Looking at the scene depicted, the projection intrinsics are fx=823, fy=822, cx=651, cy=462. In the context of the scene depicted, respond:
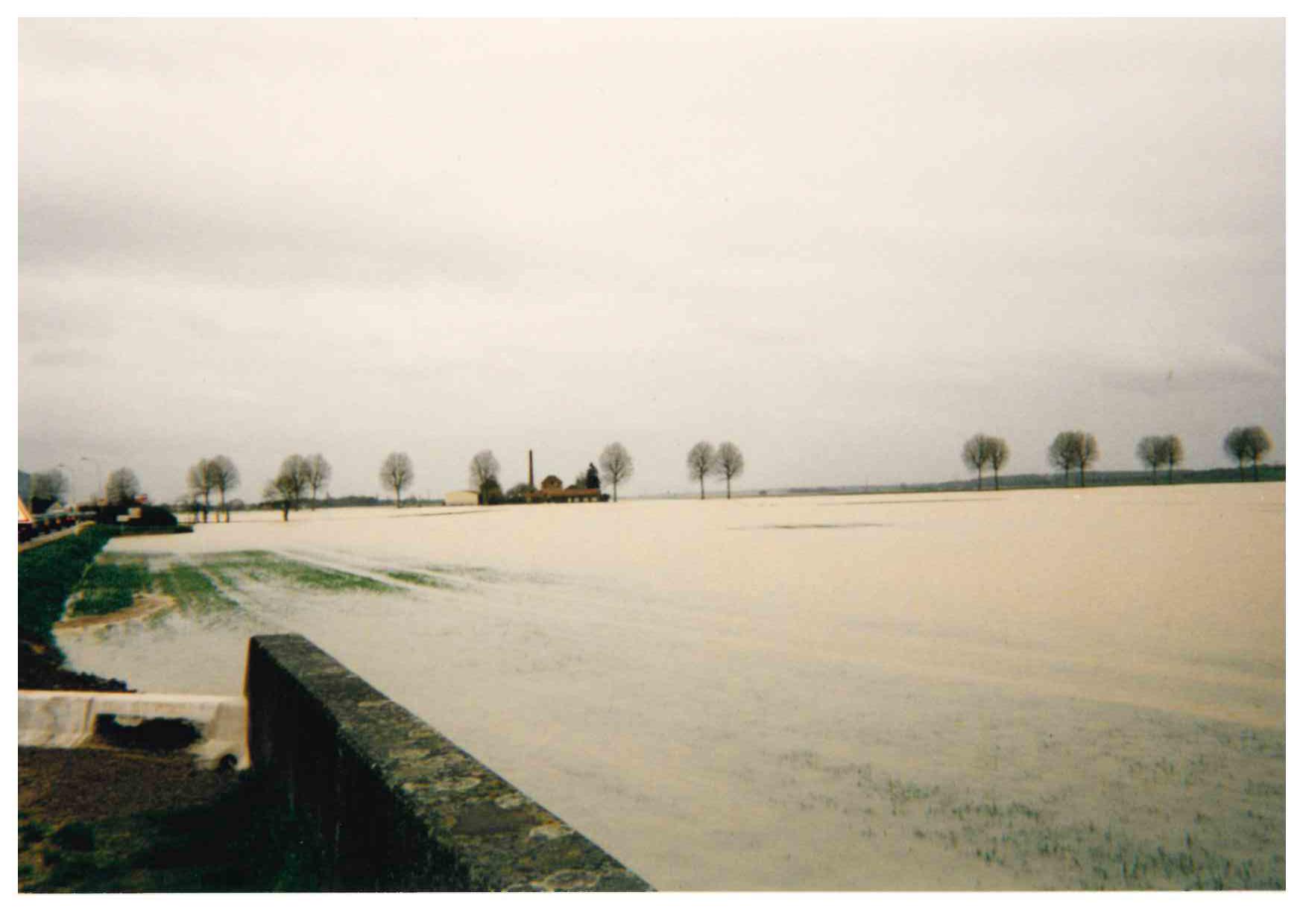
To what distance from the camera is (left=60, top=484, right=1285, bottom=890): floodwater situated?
338 centimetres

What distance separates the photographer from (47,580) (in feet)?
43.0

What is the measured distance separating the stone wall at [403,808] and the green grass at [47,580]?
6896 millimetres

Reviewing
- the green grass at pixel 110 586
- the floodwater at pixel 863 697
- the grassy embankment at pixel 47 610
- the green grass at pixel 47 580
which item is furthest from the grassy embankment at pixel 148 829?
the green grass at pixel 110 586

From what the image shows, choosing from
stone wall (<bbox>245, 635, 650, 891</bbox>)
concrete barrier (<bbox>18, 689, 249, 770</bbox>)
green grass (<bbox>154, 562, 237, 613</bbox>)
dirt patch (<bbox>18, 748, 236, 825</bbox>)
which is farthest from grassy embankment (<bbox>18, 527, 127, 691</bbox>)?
stone wall (<bbox>245, 635, 650, 891</bbox>)

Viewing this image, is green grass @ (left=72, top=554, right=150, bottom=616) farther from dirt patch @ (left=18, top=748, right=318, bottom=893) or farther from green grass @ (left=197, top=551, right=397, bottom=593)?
dirt patch @ (left=18, top=748, right=318, bottom=893)

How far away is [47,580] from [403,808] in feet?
45.8

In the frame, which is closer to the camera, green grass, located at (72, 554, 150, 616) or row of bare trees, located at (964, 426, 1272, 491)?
row of bare trees, located at (964, 426, 1272, 491)

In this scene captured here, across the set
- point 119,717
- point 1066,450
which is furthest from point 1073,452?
point 119,717

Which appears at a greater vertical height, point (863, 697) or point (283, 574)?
point (863, 697)

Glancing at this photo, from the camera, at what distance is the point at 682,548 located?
1866cm

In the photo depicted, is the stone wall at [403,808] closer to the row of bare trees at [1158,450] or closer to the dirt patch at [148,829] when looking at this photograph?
the dirt patch at [148,829]

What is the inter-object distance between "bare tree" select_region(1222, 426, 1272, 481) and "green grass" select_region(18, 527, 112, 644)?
11.1m

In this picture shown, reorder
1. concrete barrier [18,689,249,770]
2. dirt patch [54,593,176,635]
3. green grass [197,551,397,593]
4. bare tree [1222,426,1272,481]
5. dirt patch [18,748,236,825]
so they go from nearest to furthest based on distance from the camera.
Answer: dirt patch [18,748,236,825] < concrete barrier [18,689,249,770] < bare tree [1222,426,1272,481] < dirt patch [54,593,176,635] < green grass [197,551,397,593]

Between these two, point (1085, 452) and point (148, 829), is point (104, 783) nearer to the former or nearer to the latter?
point (148, 829)
